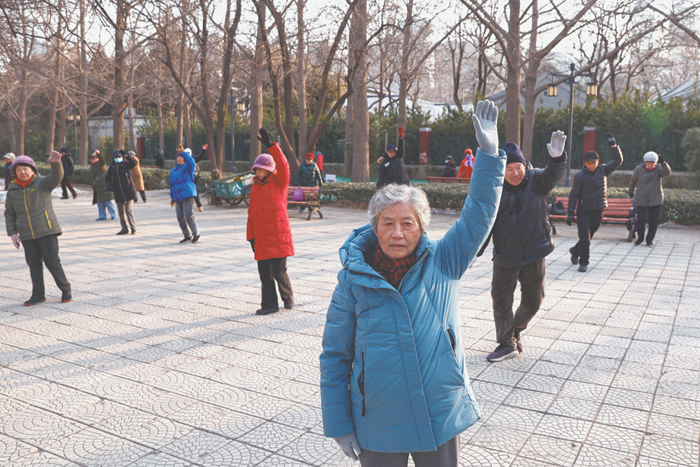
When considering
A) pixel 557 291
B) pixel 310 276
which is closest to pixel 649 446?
pixel 557 291

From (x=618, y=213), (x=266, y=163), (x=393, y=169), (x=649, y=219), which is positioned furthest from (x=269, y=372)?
(x=618, y=213)

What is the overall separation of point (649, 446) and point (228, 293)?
5024 mm

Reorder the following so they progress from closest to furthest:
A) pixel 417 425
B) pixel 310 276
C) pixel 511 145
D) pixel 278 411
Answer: pixel 417 425, pixel 278 411, pixel 511 145, pixel 310 276

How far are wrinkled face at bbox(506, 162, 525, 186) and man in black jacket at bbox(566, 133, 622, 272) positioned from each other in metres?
4.42

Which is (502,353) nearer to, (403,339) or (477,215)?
(477,215)

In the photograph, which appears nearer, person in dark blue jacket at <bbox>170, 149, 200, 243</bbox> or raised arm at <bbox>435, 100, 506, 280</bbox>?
raised arm at <bbox>435, 100, 506, 280</bbox>

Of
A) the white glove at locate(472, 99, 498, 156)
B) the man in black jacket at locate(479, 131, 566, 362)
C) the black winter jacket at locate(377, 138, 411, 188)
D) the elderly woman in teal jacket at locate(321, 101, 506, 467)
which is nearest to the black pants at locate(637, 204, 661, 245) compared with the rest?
the black winter jacket at locate(377, 138, 411, 188)

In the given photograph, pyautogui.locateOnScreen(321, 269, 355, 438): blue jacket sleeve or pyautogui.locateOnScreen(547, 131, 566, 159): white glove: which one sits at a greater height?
pyautogui.locateOnScreen(547, 131, 566, 159): white glove

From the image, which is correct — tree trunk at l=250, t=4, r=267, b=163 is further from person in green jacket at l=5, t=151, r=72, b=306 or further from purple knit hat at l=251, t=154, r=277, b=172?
purple knit hat at l=251, t=154, r=277, b=172

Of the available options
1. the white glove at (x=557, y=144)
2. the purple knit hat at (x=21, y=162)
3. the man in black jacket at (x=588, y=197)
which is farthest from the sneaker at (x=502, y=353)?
the purple knit hat at (x=21, y=162)

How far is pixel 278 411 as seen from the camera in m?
3.90

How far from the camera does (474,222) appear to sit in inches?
89.2

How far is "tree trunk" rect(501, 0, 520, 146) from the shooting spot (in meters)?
16.3

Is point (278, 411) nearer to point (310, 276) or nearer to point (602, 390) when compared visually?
point (602, 390)
